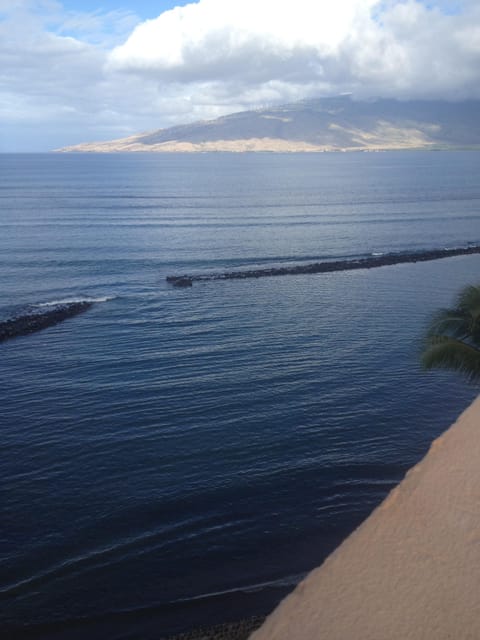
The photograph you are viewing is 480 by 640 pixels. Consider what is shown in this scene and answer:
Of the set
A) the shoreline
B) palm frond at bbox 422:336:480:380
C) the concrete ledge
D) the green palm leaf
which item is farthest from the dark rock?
the shoreline

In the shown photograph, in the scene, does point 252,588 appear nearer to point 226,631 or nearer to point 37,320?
point 226,631

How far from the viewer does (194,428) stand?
25.6 metres

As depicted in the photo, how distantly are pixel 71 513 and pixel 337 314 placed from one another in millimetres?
27201

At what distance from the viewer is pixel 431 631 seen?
10.6 meters

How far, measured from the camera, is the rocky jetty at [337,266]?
56594 millimetres

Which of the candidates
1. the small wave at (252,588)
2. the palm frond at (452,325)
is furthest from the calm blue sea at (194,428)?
the palm frond at (452,325)

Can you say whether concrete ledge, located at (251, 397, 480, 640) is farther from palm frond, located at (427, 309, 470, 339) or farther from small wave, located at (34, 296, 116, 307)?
small wave, located at (34, 296, 116, 307)

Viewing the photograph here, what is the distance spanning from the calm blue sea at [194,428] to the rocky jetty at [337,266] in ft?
6.71

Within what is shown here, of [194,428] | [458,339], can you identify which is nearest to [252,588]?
[458,339]

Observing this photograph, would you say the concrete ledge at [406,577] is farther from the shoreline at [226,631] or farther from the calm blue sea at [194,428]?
the calm blue sea at [194,428]

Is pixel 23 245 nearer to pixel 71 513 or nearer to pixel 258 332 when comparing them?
pixel 258 332

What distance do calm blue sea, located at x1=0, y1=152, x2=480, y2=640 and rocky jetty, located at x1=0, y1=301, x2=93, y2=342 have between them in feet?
3.36

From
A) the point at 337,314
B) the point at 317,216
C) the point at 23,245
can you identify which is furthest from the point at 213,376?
the point at 317,216

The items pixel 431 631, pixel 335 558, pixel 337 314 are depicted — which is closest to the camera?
pixel 431 631
